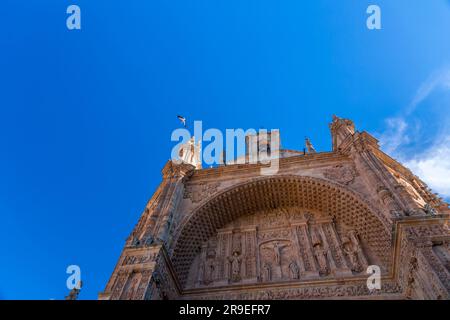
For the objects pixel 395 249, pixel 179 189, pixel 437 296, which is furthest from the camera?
pixel 179 189

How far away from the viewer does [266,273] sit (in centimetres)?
1116

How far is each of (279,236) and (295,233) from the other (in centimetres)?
59

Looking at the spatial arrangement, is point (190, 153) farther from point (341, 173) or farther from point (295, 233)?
point (341, 173)

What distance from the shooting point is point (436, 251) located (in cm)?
789

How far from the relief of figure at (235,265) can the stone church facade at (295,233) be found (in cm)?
4

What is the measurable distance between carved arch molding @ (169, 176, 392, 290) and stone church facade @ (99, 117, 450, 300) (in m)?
0.04

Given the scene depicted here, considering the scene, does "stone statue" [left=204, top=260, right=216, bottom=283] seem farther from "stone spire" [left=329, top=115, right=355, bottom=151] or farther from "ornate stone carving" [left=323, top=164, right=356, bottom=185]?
"stone spire" [left=329, top=115, right=355, bottom=151]

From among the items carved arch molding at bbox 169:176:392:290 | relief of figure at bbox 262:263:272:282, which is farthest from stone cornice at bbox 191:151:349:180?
relief of figure at bbox 262:263:272:282

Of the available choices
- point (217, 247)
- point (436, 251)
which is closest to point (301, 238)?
point (217, 247)

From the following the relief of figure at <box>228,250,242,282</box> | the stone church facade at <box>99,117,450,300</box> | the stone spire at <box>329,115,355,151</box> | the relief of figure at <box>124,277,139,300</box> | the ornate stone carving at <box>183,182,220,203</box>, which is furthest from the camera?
the stone spire at <box>329,115,355,151</box>

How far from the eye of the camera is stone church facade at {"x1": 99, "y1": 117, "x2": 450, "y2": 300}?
8.66m

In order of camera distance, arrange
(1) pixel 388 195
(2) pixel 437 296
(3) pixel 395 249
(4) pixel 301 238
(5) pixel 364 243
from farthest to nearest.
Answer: (4) pixel 301 238
(5) pixel 364 243
(1) pixel 388 195
(3) pixel 395 249
(2) pixel 437 296
